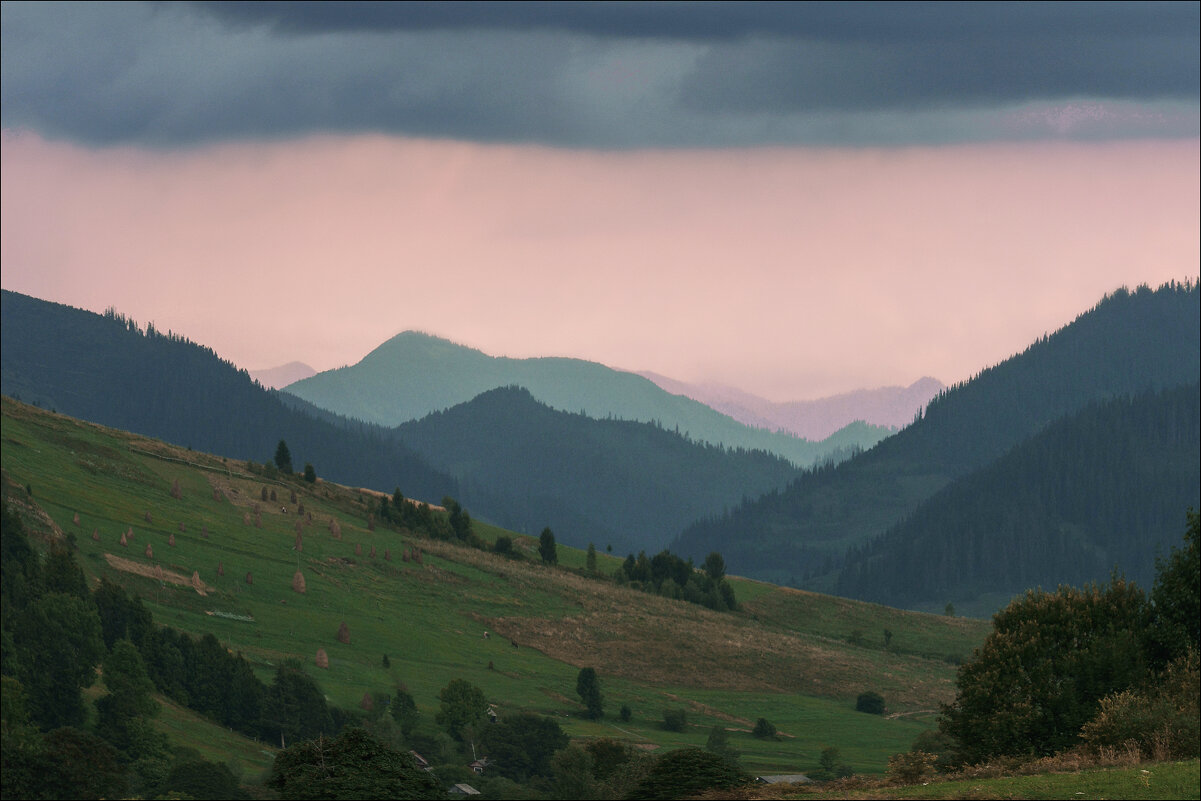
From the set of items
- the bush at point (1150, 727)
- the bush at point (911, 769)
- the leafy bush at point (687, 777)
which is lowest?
the leafy bush at point (687, 777)

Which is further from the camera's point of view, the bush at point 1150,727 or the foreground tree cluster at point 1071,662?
the foreground tree cluster at point 1071,662

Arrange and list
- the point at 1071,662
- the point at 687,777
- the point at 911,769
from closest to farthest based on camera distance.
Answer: the point at 687,777, the point at 911,769, the point at 1071,662

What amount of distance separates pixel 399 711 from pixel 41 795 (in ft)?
288

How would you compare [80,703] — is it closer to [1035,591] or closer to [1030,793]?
[1035,591]

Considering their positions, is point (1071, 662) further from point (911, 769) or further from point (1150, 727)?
point (911, 769)

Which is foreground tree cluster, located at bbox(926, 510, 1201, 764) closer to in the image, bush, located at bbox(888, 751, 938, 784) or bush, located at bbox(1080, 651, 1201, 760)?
bush, located at bbox(1080, 651, 1201, 760)

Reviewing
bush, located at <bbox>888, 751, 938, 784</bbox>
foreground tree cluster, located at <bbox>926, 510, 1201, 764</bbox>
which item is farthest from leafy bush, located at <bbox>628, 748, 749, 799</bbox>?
foreground tree cluster, located at <bbox>926, 510, 1201, 764</bbox>

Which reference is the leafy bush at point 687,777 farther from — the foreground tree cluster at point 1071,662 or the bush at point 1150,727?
the foreground tree cluster at point 1071,662

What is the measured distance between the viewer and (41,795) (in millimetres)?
100000

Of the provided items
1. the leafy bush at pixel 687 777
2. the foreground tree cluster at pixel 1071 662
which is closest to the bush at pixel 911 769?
the leafy bush at pixel 687 777

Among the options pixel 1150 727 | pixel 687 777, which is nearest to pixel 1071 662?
pixel 1150 727

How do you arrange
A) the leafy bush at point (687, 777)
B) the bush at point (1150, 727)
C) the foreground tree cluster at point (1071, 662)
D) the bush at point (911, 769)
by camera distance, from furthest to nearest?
the foreground tree cluster at point (1071, 662)
the bush at point (1150, 727)
the bush at point (911, 769)
the leafy bush at point (687, 777)

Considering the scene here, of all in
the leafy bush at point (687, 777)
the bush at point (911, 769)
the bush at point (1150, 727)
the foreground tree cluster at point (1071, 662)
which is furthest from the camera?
the foreground tree cluster at point (1071, 662)

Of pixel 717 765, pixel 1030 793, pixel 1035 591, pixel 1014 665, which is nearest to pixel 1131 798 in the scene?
pixel 1030 793
